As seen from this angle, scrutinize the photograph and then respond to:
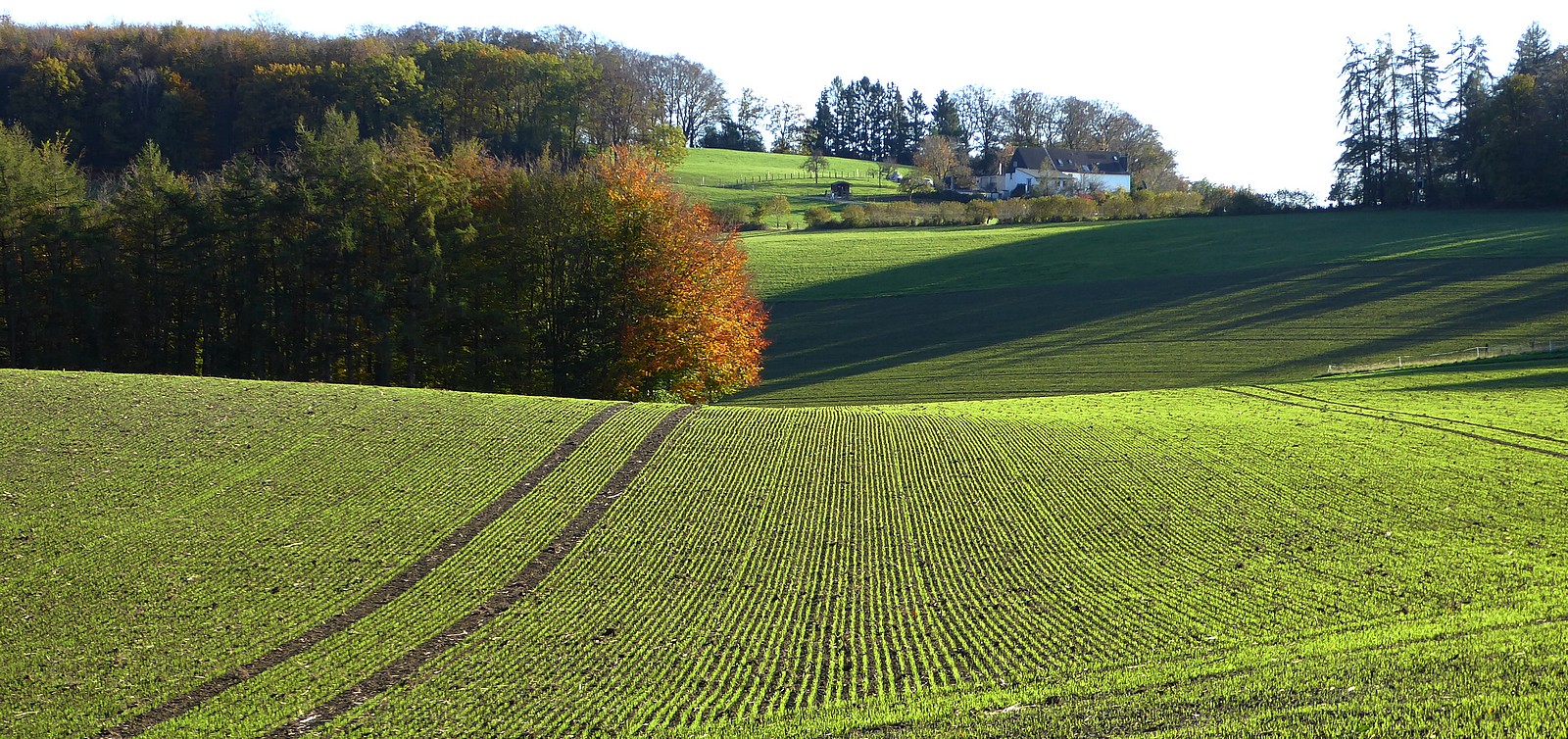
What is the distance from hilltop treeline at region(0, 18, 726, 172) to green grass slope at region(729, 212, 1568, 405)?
2810 cm

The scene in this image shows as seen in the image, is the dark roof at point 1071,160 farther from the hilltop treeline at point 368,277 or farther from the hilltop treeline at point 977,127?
the hilltop treeline at point 368,277

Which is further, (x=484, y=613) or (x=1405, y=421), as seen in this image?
(x=1405, y=421)

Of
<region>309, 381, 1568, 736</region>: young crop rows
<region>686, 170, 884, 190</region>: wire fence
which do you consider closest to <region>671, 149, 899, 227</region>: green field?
<region>686, 170, 884, 190</region>: wire fence

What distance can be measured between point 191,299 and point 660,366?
20566 millimetres

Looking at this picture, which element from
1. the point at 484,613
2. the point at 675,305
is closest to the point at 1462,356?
the point at 675,305

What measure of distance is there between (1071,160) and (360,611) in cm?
12764

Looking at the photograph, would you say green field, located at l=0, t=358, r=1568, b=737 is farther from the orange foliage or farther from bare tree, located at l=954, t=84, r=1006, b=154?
bare tree, located at l=954, t=84, r=1006, b=154

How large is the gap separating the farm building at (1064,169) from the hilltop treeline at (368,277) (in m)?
90.8

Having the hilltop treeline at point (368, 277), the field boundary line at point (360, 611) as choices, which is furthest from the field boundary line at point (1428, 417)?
the field boundary line at point (360, 611)

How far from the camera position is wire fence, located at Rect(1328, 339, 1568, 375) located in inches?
1709

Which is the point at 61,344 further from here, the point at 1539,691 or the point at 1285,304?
the point at 1285,304

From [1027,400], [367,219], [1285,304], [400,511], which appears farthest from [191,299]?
[1285,304]

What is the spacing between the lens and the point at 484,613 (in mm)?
17406

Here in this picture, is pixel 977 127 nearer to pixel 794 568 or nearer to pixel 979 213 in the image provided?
pixel 979 213
